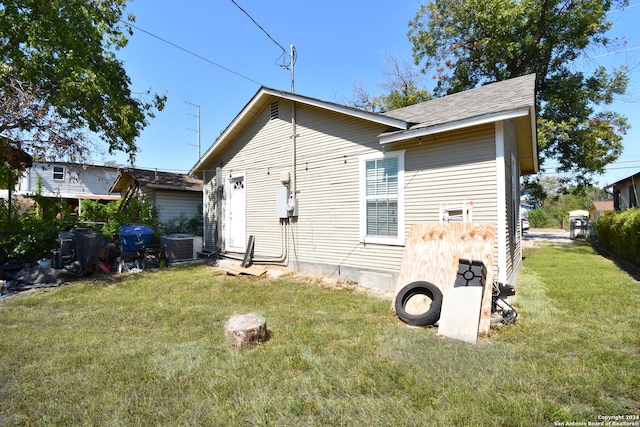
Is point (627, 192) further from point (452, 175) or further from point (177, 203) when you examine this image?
point (177, 203)

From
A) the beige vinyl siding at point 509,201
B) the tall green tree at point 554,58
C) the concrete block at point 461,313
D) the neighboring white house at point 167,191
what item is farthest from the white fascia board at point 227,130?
the tall green tree at point 554,58

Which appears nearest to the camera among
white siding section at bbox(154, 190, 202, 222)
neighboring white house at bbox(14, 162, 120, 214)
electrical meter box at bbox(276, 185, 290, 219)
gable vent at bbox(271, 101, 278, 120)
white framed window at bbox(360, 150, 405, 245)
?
white framed window at bbox(360, 150, 405, 245)

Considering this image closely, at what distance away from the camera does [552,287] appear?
6191 millimetres

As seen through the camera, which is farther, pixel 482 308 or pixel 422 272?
pixel 422 272

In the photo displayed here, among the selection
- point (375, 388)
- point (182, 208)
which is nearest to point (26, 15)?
point (182, 208)

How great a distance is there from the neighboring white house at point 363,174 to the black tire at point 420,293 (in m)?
1.41

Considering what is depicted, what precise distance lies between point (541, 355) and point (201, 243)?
986cm

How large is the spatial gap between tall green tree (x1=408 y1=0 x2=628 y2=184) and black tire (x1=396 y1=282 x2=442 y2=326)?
42.3 feet

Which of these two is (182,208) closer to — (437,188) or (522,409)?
(437,188)

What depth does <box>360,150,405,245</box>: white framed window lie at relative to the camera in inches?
241

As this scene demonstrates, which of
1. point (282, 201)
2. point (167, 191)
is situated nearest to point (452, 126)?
point (282, 201)

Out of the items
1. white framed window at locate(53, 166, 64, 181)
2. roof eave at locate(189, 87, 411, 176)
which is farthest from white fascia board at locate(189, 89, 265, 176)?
white framed window at locate(53, 166, 64, 181)

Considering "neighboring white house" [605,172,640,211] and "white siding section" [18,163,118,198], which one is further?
"white siding section" [18,163,118,198]

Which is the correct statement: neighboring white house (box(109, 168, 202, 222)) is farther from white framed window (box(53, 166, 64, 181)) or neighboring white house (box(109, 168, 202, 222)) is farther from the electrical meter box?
white framed window (box(53, 166, 64, 181))
